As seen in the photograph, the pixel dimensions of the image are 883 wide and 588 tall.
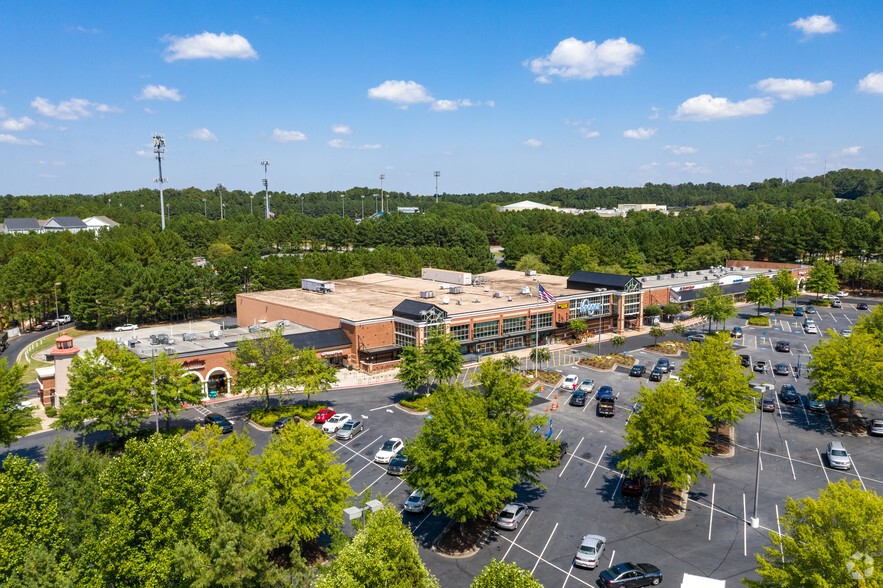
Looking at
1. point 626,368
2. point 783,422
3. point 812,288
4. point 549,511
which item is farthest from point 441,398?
point 812,288

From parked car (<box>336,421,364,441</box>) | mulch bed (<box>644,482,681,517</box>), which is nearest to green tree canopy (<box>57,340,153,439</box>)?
parked car (<box>336,421,364,441</box>)

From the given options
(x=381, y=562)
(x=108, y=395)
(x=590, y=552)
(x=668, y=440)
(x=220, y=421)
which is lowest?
(x=590, y=552)

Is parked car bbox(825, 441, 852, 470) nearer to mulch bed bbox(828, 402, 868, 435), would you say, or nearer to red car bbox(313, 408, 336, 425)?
mulch bed bbox(828, 402, 868, 435)

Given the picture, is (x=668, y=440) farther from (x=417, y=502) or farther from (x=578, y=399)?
(x=578, y=399)

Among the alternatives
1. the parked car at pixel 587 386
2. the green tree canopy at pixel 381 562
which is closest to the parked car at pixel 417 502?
the green tree canopy at pixel 381 562

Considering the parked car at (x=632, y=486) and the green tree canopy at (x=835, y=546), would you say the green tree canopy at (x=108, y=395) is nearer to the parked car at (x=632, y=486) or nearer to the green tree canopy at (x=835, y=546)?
the parked car at (x=632, y=486)

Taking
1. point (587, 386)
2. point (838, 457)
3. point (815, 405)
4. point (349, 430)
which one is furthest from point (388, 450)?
point (815, 405)

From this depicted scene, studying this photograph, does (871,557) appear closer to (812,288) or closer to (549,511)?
(549,511)
